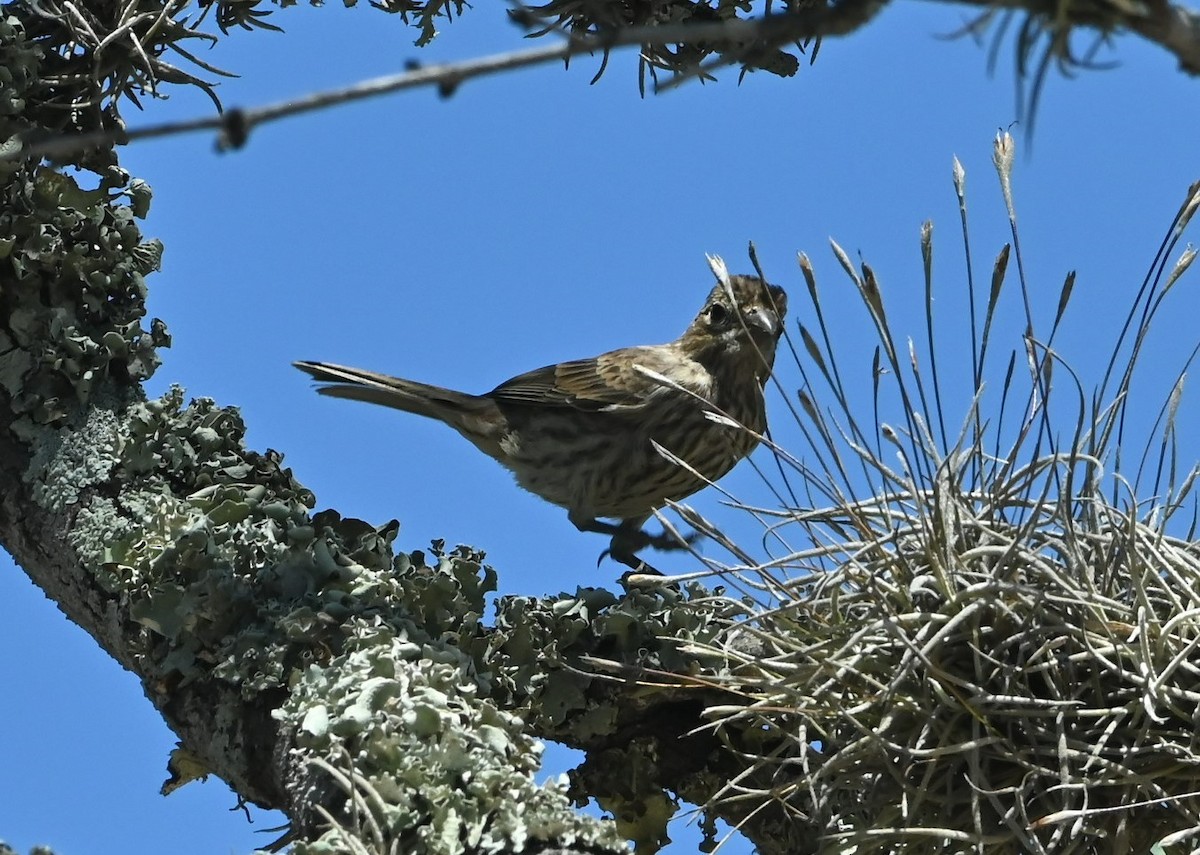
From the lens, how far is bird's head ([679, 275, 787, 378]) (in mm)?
5977

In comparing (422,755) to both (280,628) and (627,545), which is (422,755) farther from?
(627,545)

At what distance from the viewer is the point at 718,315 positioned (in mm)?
6473

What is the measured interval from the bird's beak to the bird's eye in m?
0.35

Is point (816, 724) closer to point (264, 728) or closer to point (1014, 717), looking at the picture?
point (1014, 717)

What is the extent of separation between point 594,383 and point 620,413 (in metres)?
0.25

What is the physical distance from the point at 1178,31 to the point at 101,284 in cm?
327

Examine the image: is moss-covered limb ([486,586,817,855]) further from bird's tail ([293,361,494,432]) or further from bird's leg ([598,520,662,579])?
bird's tail ([293,361,494,432])

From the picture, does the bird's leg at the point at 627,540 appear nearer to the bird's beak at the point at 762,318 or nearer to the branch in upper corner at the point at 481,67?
the bird's beak at the point at 762,318

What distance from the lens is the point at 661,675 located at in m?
3.46

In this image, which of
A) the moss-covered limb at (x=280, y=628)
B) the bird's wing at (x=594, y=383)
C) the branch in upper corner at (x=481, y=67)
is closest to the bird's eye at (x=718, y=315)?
the bird's wing at (x=594, y=383)

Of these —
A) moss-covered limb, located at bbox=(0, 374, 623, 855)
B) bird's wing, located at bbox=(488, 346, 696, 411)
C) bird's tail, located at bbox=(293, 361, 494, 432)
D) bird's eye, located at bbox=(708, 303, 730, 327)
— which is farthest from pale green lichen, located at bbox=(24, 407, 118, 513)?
bird's eye, located at bbox=(708, 303, 730, 327)

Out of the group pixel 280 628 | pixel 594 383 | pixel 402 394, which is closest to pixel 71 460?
pixel 280 628

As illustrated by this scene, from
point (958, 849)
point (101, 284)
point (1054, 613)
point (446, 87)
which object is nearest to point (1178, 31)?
point (446, 87)

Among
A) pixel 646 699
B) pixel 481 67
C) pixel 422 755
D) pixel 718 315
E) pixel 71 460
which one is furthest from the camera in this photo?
pixel 718 315
